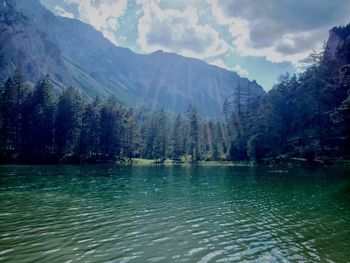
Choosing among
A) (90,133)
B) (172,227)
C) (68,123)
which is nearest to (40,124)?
(68,123)

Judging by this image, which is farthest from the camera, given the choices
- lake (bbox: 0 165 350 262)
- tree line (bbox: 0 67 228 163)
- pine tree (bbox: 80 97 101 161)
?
pine tree (bbox: 80 97 101 161)

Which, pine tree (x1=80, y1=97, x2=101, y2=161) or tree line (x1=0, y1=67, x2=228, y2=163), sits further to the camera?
pine tree (x1=80, y1=97, x2=101, y2=161)

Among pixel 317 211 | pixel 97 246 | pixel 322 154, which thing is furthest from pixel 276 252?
pixel 322 154

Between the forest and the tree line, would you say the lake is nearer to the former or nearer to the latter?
the forest

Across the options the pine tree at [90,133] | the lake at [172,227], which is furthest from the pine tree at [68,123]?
the lake at [172,227]

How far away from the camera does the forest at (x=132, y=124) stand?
9444 centimetres

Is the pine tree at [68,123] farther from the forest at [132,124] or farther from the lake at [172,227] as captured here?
the lake at [172,227]

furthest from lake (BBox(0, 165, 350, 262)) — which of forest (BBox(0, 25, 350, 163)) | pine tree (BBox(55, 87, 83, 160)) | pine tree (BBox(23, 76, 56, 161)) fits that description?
pine tree (BBox(55, 87, 83, 160))

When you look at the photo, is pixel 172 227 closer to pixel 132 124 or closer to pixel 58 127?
pixel 58 127

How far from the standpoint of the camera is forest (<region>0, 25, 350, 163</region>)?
94.4 m

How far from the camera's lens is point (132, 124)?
5458 inches

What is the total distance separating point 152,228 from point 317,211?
15.6 m

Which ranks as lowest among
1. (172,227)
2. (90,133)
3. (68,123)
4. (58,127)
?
(172,227)

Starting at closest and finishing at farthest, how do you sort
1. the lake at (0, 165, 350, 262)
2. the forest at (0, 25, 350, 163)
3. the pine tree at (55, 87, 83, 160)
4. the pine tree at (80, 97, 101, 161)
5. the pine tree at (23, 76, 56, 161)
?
the lake at (0, 165, 350, 262)
the forest at (0, 25, 350, 163)
the pine tree at (23, 76, 56, 161)
the pine tree at (55, 87, 83, 160)
the pine tree at (80, 97, 101, 161)
